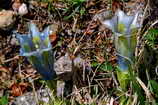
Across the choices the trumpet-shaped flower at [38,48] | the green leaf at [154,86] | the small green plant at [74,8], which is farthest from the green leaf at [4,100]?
the green leaf at [154,86]

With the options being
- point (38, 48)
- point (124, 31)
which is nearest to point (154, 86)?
point (124, 31)

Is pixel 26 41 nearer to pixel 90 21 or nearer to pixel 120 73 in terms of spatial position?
pixel 120 73

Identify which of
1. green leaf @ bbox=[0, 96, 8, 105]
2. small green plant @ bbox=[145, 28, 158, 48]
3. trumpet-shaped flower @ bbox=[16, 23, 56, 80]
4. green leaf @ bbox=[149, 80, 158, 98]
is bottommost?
green leaf @ bbox=[0, 96, 8, 105]

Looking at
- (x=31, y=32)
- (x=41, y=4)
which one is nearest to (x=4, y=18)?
(x=41, y=4)

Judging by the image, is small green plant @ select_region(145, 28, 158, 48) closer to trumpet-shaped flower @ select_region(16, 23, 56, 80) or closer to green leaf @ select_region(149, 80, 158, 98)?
green leaf @ select_region(149, 80, 158, 98)

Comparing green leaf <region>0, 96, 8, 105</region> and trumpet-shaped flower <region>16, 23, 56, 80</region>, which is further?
green leaf <region>0, 96, 8, 105</region>

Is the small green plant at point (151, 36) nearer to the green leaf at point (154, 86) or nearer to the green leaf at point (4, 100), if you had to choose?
the green leaf at point (154, 86)

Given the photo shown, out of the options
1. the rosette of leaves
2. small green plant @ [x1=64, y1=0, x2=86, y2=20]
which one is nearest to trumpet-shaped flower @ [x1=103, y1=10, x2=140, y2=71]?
the rosette of leaves

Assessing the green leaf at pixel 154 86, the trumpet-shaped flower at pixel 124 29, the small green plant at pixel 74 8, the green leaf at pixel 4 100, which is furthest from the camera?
the small green plant at pixel 74 8
